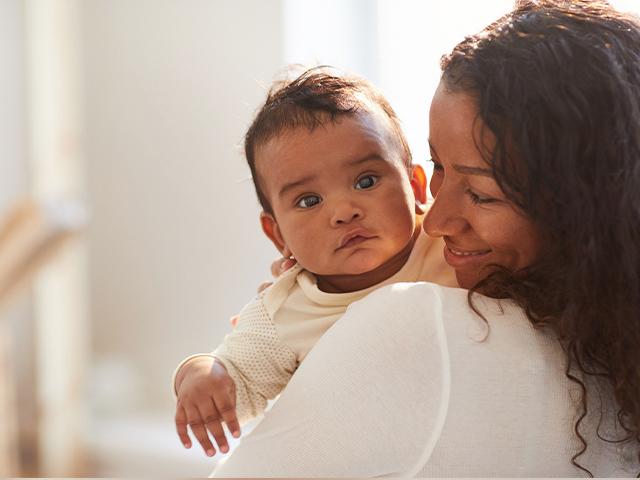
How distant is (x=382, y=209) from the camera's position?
3.59ft

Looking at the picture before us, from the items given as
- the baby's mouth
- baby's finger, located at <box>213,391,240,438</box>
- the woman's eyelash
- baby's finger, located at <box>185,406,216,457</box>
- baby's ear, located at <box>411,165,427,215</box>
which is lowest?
baby's finger, located at <box>185,406,216,457</box>

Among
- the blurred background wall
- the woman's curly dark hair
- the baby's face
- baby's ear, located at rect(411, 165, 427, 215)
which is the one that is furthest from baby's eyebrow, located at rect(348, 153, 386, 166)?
the blurred background wall

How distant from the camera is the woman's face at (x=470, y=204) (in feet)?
2.91

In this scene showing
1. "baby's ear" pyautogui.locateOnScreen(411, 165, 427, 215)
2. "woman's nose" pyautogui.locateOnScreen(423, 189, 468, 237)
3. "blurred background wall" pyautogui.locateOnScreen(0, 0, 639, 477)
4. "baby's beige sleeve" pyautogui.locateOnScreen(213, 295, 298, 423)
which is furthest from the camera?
"blurred background wall" pyautogui.locateOnScreen(0, 0, 639, 477)

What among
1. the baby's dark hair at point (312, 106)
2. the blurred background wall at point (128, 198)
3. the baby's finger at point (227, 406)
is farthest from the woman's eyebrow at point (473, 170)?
the blurred background wall at point (128, 198)

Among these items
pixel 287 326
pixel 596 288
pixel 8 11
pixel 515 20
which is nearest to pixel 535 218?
pixel 596 288

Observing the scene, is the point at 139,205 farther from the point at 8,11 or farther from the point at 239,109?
the point at 8,11

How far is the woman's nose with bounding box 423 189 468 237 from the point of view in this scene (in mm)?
930

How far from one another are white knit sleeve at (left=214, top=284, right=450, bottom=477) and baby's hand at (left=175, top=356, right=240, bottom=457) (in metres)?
0.13

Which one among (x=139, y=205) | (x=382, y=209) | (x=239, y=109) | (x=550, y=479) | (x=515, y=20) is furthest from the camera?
(x=139, y=205)

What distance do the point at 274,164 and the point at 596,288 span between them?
446 millimetres

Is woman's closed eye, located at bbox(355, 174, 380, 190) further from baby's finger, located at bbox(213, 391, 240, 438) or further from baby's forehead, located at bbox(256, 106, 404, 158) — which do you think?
baby's finger, located at bbox(213, 391, 240, 438)

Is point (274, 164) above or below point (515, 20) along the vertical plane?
below

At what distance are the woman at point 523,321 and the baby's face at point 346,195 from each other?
0.20 meters
